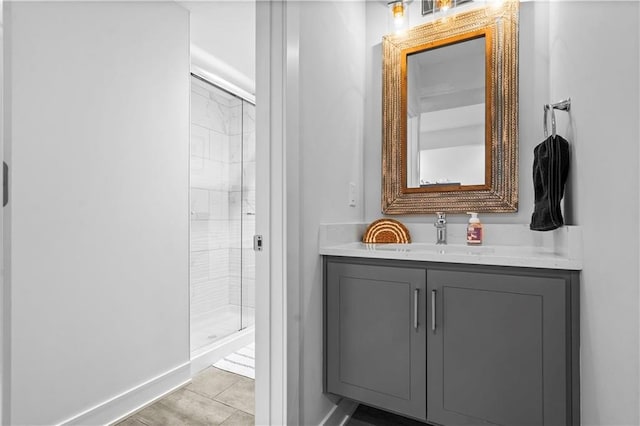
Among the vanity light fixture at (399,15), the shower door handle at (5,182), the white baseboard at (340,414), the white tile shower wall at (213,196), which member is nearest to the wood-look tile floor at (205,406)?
the white baseboard at (340,414)

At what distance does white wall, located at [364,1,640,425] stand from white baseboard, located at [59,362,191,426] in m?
1.98

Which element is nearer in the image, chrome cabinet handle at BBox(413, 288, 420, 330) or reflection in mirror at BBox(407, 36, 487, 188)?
chrome cabinet handle at BBox(413, 288, 420, 330)

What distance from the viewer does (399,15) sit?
1.88 m

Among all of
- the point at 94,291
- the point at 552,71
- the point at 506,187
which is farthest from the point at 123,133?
the point at 552,71

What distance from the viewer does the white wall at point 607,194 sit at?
71 cm

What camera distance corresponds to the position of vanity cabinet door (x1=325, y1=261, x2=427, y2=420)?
51.9 inches

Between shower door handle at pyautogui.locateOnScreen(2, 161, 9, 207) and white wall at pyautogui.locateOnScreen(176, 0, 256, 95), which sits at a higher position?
white wall at pyautogui.locateOnScreen(176, 0, 256, 95)

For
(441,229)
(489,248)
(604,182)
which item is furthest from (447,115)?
(604,182)

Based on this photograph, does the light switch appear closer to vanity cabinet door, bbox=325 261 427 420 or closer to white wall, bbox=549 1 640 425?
vanity cabinet door, bbox=325 261 427 420

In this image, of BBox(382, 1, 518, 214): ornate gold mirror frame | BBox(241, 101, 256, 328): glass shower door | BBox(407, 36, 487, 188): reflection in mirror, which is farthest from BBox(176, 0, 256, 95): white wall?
BBox(407, 36, 487, 188): reflection in mirror

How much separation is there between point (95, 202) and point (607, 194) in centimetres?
199

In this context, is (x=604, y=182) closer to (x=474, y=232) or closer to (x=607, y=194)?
(x=607, y=194)

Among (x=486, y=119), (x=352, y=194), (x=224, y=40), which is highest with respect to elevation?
(x=224, y=40)

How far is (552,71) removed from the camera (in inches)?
58.7
